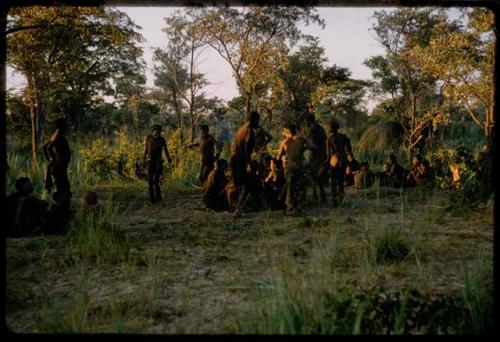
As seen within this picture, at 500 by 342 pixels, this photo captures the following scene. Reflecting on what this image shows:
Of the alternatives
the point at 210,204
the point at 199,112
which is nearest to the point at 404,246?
the point at 210,204

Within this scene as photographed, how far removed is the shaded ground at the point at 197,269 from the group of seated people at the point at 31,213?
11.9 inches

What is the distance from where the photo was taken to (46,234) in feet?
20.3

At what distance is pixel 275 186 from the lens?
852cm

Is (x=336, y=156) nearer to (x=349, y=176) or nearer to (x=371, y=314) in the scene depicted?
(x=349, y=176)

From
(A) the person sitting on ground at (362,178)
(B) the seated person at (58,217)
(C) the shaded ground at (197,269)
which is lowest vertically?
(C) the shaded ground at (197,269)

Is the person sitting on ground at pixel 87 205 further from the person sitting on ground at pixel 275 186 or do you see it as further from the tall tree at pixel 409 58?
the tall tree at pixel 409 58

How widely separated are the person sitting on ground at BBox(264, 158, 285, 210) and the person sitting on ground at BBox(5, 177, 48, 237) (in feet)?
12.5

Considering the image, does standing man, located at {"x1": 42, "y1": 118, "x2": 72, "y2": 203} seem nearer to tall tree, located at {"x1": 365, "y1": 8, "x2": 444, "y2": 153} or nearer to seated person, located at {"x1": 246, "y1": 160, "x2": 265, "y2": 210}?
seated person, located at {"x1": 246, "y1": 160, "x2": 265, "y2": 210}

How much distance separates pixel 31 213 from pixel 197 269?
2.92 m

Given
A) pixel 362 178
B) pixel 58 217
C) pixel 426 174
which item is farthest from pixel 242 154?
pixel 426 174

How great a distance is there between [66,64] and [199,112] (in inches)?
686

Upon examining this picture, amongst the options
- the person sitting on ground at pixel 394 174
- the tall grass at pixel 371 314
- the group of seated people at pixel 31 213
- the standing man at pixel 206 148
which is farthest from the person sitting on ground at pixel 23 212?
the person sitting on ground at pixel 394 174

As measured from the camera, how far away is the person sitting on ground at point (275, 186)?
27.1 ft

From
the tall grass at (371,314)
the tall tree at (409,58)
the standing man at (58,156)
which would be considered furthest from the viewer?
the tall tree at (409,58)
